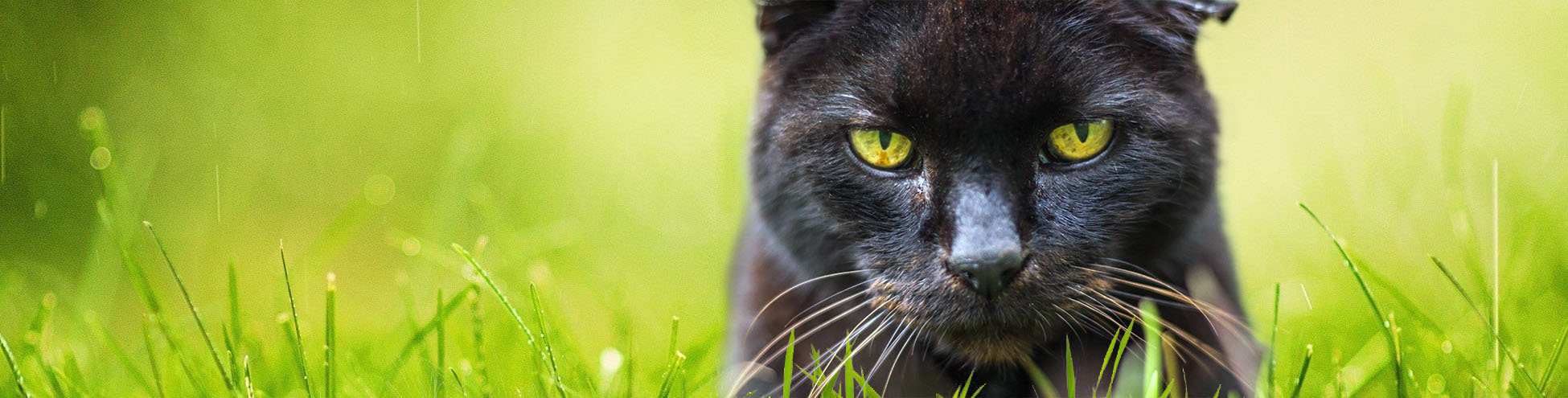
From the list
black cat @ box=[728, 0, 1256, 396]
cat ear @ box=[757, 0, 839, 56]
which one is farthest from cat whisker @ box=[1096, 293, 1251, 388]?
cat ear @ box=[757, 0, 839, 56]

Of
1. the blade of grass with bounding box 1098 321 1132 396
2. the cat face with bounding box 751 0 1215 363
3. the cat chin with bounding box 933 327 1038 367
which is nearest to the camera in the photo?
the blade of grass with bounding box 1098 321 1132 396

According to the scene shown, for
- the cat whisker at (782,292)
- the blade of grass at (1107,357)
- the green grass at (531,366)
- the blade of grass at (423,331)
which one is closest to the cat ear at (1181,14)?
the green grass at (531,366)

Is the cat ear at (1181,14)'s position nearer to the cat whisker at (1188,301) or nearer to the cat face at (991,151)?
the cat face at (991,151)

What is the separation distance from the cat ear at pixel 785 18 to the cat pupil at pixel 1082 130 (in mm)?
437

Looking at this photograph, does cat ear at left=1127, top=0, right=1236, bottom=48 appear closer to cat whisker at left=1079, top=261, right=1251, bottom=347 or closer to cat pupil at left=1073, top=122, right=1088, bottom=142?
cat pupil at left=1073, top=122, right=1088, bottom=142

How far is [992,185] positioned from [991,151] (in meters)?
0.05

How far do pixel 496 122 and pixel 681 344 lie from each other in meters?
2.46

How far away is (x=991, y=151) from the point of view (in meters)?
1.47

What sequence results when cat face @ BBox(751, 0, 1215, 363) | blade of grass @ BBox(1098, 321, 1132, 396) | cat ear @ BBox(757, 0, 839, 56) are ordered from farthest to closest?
cat ear @ BBox(757, 0, 839, 56) → cat face @ BBox(751, 0, 1215, 363) → blade of grass @ BBox(1098, 321, 1132, 396)

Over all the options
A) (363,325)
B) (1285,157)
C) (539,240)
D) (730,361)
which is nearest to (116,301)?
(363,325)

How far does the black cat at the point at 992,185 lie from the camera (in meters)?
1.47

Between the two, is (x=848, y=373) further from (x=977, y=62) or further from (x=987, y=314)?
(x=977, y=62)

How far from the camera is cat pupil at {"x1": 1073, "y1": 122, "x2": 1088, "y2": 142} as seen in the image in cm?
153

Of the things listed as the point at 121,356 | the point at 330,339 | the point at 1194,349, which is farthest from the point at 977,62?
the point at 121,356
